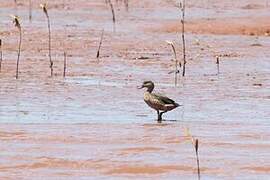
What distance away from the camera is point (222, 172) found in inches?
340

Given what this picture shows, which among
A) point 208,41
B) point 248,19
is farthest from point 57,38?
point 248,19

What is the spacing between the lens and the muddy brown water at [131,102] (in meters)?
8.95

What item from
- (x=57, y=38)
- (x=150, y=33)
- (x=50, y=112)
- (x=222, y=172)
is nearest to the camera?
(x=222, y=172)

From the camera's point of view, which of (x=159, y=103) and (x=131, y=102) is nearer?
(x=159, y=103)

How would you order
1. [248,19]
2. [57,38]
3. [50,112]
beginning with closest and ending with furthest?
[50,112]
[57,38]
[248,19]

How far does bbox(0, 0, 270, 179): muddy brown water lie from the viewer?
352 inches

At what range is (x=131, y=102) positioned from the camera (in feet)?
42.9

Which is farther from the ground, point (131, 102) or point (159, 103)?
point (159, 103)

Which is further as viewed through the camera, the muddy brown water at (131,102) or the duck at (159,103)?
the duck at (159,103)

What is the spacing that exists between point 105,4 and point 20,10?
240 cm

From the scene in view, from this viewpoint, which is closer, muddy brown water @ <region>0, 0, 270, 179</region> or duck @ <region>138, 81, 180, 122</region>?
muddy brown water @ <region>0, 0, 270, 179</region>

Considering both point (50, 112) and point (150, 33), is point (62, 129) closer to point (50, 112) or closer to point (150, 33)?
point (50, 112)

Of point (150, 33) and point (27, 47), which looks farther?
point (150, 33)

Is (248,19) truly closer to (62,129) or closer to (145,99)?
(145,99)
